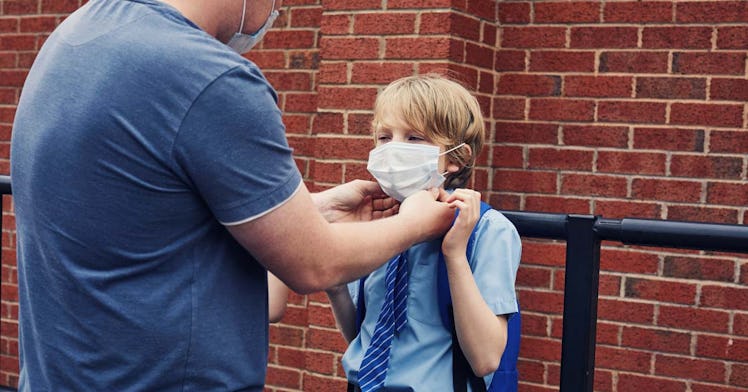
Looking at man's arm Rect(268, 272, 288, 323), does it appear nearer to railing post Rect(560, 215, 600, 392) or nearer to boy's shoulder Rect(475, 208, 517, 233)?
boy's shoulder Rect(475, 208, 517, 233)

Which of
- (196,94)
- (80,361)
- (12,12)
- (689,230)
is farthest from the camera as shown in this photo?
(12,12)

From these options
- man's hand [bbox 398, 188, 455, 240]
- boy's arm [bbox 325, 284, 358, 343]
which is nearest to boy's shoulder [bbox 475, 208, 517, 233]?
man's hand [bbox 398, 188, 455, 240]

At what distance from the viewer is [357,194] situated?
218 cm

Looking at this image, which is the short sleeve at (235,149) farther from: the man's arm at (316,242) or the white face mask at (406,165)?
the white face mask at (406,165)

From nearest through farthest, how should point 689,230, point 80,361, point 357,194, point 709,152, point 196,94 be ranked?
point 196,94, point 80,361, point 689,230, point 357,194, point 709,152

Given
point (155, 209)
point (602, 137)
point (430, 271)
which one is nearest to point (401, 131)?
point (430, 271)

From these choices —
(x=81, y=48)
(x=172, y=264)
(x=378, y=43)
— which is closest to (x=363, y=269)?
(x=172, y=264)

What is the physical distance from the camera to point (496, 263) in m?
2.01

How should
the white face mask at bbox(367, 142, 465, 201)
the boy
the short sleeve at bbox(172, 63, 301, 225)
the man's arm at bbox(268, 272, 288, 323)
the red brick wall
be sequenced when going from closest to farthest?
1. the short sleeve at bbox(172, 63, 301, 225)
2. the boy
3. the white face mask at bbox(367, 142, 465, 201)
4. the man's arm at bbox(268, 272, 288, 323)
5. the red brick wall

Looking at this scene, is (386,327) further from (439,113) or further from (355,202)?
(439,113)

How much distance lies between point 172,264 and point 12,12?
3960mm

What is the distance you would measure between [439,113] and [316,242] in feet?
1.99

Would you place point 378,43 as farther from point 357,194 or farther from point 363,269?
point 363,269

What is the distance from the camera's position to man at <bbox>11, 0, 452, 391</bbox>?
1522 millimetres
